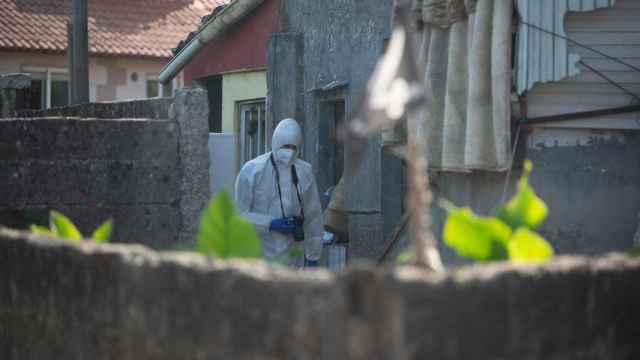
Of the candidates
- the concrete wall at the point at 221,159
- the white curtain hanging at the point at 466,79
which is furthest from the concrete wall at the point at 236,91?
the white curtain hanging at the point at 466,79

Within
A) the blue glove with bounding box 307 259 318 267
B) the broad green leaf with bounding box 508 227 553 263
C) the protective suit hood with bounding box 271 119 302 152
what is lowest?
the blue glove with bounding box 307 259 318 267

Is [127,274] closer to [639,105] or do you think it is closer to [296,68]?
[639,105]

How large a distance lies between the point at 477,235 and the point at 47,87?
22577mm

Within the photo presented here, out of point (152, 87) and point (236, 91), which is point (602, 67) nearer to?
point (236, 91)

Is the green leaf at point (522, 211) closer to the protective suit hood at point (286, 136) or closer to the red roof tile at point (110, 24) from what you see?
the protective suit hood at point (286, 136)

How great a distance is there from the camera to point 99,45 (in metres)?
25.9

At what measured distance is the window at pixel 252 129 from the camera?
15688 mm

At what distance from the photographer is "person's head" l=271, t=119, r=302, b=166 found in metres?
8.99

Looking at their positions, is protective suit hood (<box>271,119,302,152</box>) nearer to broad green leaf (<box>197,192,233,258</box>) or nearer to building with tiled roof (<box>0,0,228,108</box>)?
broad green leaf (<box>197,192,233,258</box>)

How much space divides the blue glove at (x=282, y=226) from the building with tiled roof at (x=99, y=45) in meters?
16.1

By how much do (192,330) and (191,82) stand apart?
1444cm

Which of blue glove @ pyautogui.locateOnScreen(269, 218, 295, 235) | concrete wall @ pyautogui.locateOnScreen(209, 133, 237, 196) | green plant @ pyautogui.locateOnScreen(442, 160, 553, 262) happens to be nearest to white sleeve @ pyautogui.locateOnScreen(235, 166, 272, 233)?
blue glove @ pyautogui.locateOnScreen(269, 218, 295, 235)

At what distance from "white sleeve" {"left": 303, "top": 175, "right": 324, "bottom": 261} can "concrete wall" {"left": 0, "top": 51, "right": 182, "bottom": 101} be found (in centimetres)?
1700

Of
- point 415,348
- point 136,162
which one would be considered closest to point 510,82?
point 136,162
